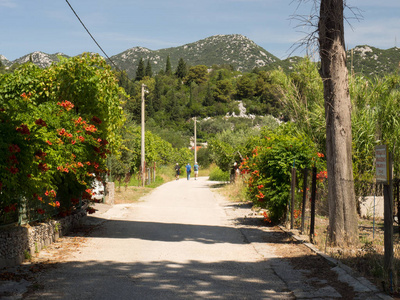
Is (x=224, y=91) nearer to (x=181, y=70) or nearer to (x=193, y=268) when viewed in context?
(x=181, y=70)

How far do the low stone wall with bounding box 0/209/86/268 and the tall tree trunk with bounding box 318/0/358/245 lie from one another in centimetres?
556

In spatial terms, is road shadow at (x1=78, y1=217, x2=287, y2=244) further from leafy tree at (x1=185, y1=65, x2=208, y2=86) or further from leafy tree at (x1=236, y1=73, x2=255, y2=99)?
leafy tree at (x1=185, y1=65, x2=208, y2=86)

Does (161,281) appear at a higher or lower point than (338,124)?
lower

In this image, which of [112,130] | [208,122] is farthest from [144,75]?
[112,130]

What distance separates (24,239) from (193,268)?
2935 mm

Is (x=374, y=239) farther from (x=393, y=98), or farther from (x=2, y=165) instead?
(x=2, y=165)

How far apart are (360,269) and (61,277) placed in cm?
436

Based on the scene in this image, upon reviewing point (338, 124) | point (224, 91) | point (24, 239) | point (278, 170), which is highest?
point (224, 91)

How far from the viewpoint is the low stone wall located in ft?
24.6

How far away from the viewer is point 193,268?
7727 millimetres

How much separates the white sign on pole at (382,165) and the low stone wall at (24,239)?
18.2 ft

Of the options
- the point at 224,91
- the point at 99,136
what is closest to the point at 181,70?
the point at 224,91

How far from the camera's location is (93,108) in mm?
12906

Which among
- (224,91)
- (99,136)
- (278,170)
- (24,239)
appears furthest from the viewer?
(224,91)
